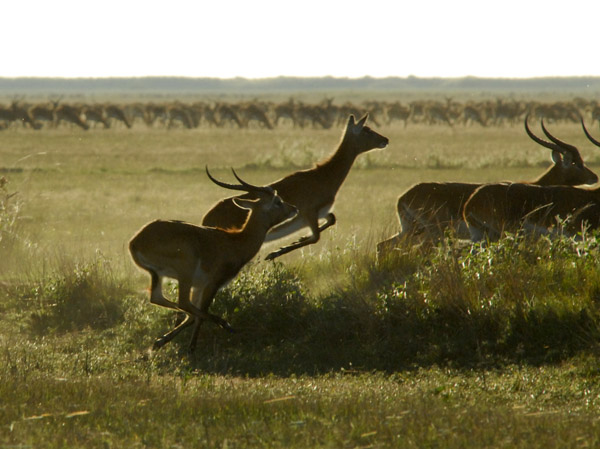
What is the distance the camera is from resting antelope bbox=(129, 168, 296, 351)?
30.5 ft

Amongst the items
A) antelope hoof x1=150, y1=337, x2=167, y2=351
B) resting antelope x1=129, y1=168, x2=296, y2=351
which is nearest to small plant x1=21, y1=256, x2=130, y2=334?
antelope hoof x1=150, y1=337, x2=167, y2=351

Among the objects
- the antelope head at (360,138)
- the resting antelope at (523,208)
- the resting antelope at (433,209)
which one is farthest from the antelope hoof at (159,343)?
the antelope head at (360,138)

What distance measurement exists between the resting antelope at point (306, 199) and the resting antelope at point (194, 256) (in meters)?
0.90

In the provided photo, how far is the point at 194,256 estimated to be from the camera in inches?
369

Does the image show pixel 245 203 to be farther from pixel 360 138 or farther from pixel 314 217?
pixel 360 138

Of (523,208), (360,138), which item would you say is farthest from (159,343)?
(523,208)

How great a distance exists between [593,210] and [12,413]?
6.52 meters

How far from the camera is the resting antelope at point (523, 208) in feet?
35.0

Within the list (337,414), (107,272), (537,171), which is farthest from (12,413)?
(537,171)

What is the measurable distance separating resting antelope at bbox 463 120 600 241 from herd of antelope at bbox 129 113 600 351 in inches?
0.4

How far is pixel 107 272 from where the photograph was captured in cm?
1289

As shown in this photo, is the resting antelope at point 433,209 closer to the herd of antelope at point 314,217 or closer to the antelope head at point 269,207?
the herd of antelope at point 314,217

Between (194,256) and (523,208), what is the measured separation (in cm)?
361

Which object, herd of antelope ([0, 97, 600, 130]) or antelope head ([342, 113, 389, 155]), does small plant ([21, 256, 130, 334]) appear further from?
herd of antelope ([0, 97, 600, 130])
